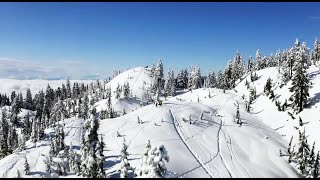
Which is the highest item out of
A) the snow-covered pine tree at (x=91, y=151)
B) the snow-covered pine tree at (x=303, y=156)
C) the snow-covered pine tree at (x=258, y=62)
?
the snow-covered pine tree at (x=258, y=62)

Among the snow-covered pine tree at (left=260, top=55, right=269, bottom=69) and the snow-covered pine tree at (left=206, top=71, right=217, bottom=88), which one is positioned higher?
the snow-covered pine tree at (left=260, top=55, right=269, bottom=69)

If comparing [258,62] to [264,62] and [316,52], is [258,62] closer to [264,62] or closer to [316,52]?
[264,62]

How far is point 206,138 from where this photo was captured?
69750 mm

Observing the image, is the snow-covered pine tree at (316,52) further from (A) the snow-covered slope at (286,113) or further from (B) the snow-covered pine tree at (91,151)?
→ (B) the snow-covered pine tree at (91,151)

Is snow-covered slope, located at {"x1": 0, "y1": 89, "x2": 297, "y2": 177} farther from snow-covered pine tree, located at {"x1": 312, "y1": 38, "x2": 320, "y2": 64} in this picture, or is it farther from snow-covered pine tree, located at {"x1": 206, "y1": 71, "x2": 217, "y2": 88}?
snow-covered pine tree, located at {"x1": 206, "y1": 71, "x2": 217, "y2": 88}

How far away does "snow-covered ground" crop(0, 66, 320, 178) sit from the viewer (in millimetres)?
56750

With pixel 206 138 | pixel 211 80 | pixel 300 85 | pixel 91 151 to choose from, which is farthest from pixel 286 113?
pixel 211 80

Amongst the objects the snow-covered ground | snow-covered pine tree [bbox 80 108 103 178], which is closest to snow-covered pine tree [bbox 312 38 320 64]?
the snow-covered ground

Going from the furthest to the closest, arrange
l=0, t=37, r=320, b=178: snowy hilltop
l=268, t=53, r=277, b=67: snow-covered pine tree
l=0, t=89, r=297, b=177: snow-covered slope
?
l=268, t=53, r=277, b=67: snow-covered pine tree
l=0, t=89, r=297, b=177: snow-covered slope
l=0, t=37, r=320, b=178: snowy hilltop

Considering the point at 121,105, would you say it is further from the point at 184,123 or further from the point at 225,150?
the point at 225,150

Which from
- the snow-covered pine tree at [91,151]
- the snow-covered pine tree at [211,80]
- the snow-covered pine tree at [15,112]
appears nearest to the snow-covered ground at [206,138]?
the snow-covered pine tree at [91,151]

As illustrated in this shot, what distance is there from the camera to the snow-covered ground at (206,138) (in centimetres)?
5675

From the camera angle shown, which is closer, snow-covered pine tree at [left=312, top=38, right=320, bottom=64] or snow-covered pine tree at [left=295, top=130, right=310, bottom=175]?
snow-covered pine tree at [left=295, top=130, right=310, bottom=175]

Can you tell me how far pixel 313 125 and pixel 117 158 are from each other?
1860 inches
